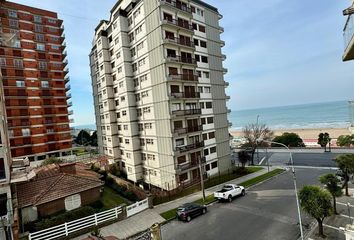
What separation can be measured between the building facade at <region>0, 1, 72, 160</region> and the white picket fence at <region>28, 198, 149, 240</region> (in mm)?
45136

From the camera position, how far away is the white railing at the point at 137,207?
924 inches

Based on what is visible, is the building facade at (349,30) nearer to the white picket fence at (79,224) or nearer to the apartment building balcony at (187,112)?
the white picket fence at (79,224)

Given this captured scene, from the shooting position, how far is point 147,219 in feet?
74.6

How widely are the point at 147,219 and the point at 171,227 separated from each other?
264 centimetres

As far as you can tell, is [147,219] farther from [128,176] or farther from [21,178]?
[128,176]

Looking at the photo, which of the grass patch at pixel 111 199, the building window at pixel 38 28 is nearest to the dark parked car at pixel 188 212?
the grass patch at pixel 111 199

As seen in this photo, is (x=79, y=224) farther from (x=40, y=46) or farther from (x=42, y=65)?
(x=40, y=46)

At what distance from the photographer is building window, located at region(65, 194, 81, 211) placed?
24623mm

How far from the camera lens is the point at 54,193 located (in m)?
24.0

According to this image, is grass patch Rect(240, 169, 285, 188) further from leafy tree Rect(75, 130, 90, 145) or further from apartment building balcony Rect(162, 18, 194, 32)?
leafy tree Rect(75, 130, 90, 145)

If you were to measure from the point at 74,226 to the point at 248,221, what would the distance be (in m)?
15.0

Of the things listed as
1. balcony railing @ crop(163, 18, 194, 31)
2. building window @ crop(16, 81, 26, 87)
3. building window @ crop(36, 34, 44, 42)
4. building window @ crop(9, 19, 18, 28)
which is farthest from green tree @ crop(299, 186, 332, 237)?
building window @ crop(9, 19, 18, 28)

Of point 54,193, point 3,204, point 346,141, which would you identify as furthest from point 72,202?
point 346,141

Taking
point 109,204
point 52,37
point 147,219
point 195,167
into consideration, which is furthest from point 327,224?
point 52,37
